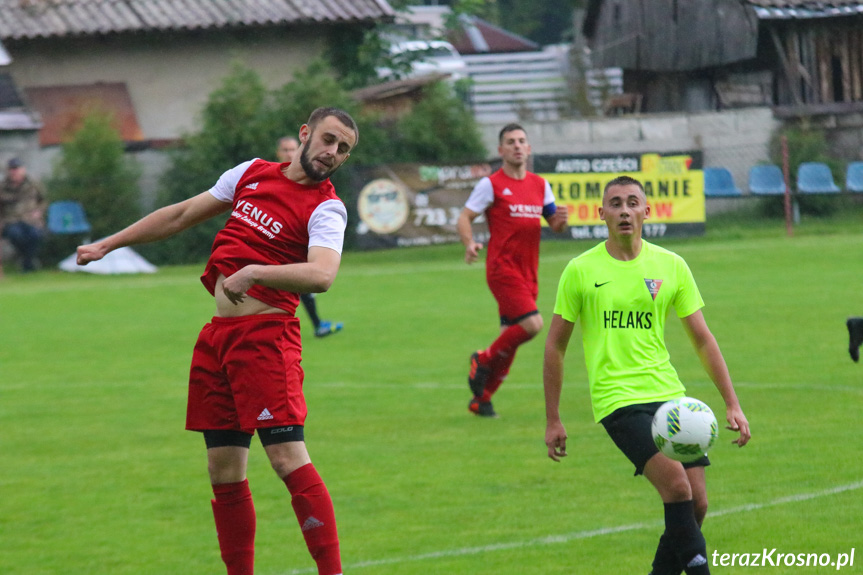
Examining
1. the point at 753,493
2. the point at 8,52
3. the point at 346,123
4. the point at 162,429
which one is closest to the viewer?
the point at 346,123

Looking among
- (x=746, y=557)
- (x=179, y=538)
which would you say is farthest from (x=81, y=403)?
(x=746, y=557)

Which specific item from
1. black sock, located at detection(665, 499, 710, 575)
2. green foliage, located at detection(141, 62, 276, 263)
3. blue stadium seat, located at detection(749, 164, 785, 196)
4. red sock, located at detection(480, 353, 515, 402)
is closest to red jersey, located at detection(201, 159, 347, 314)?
black sock, located at detection(665, 499, 710, 575)

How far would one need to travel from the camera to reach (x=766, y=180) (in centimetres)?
2533

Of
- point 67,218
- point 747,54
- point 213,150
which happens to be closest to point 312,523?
point 67,218

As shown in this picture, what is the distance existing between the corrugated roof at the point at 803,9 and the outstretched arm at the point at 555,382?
2539 cm

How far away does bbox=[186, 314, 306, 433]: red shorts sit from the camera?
5.23 meters

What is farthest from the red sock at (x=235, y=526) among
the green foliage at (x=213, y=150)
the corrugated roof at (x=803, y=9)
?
the corrugated roof at (x=803, y=9)

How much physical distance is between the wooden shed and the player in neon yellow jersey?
79.0 feet

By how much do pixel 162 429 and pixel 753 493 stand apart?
476cm

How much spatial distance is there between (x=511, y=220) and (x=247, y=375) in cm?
526

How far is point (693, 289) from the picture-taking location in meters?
5.56

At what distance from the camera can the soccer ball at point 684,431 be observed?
16.7 ft

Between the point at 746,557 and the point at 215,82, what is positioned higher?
the point at 215,82

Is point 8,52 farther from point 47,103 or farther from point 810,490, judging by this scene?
point 810,490
